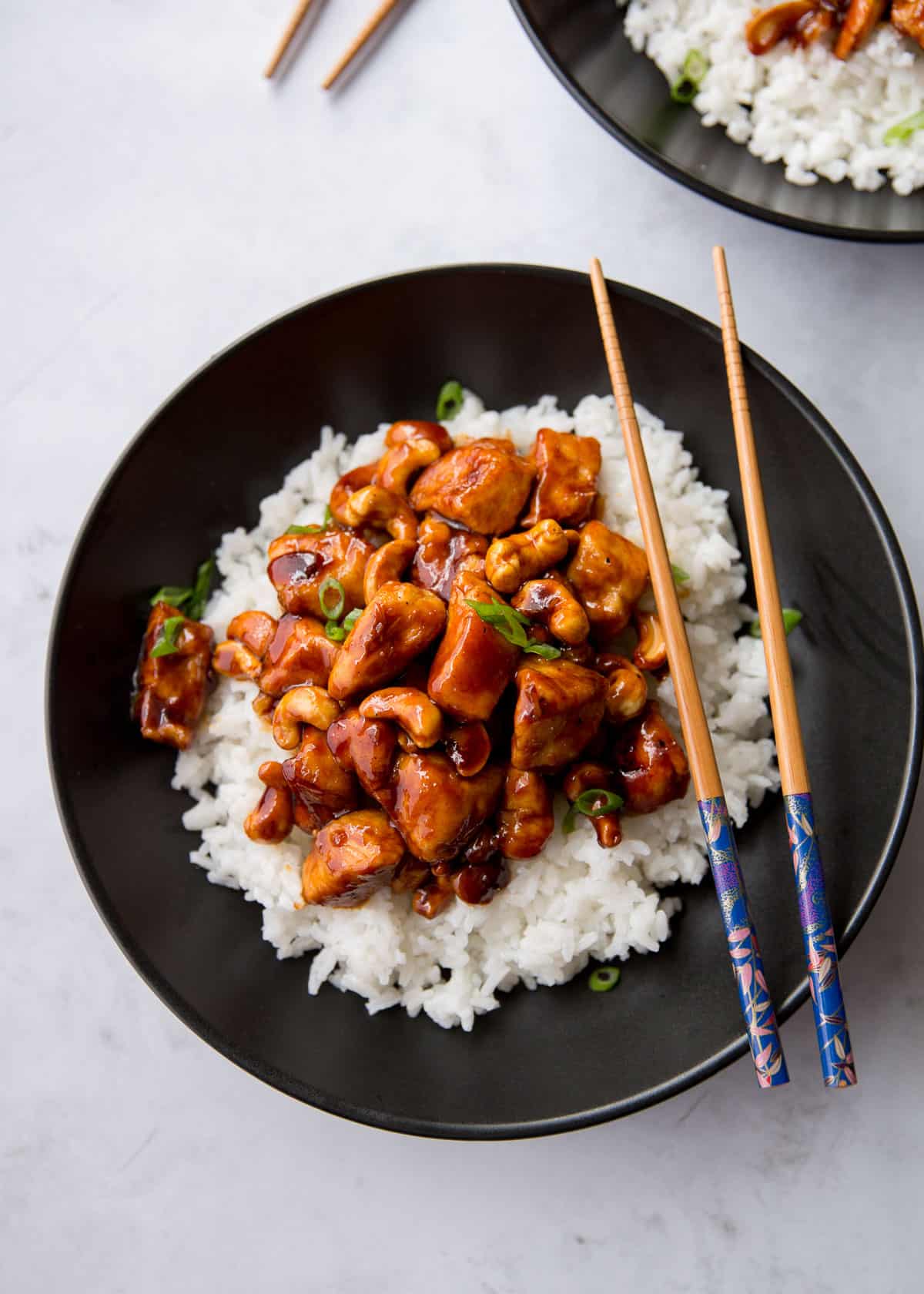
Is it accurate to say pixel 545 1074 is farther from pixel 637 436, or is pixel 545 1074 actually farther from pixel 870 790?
pixel 637 436

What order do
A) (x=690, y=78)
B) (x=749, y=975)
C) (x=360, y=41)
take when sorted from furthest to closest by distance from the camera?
1. (x=360, y=41)
2. (x=690, y=78)
3. (x=749, y=975)

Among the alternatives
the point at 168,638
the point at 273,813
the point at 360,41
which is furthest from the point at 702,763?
the point at 360,41

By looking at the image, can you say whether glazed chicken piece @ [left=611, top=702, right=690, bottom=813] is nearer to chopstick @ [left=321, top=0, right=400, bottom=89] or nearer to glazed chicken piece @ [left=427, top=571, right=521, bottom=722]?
glazed chicken piece @ [left=427, top=571, right=521, bottom=722]

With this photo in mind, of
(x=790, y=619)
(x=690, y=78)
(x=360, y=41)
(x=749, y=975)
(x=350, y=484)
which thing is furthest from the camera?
(x=360, y=41)

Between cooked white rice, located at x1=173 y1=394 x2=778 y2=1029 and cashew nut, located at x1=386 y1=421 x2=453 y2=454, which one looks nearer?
cooked white rice, located at x1=173 y1=394 x2=778 y2=1029

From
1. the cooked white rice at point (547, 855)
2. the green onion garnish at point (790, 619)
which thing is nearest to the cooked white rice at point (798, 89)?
the cooked white rice at point (547, 855)

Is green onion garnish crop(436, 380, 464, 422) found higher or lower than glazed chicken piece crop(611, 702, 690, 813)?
higher

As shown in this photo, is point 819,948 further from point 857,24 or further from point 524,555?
point 857,24

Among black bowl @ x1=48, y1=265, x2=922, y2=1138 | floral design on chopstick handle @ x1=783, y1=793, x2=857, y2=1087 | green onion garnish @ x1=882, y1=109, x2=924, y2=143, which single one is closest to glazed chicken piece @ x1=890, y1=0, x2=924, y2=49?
green onion garnish @ x1=882, y1=109, x2=924, y2=143
